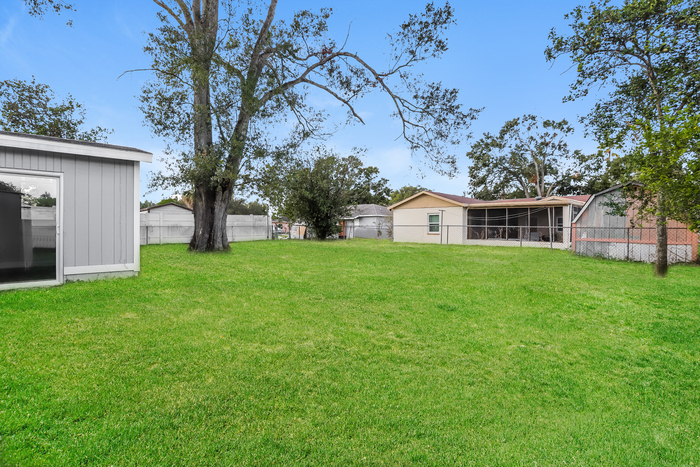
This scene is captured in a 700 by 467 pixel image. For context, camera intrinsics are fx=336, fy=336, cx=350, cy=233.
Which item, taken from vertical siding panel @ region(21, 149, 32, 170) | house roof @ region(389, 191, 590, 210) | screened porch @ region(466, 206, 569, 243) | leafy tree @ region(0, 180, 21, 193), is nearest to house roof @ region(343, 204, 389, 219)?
house roof @ region(389, 191, 590, 210)

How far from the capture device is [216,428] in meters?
2.29

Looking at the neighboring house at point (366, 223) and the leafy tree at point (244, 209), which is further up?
the leafy tree at point (244, 209)

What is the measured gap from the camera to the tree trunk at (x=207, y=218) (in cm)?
1266

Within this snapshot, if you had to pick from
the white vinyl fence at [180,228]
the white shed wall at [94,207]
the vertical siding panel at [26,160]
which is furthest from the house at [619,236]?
the white vinyl fence at [180,228]

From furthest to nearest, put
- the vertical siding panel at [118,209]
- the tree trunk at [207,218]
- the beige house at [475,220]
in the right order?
the beige house at [475,220] < the tree trunk at [207,218] < the vertical siding panel at [118,209]

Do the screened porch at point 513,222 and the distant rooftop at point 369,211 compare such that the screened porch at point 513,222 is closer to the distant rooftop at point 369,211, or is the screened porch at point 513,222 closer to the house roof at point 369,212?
the house roof at point 369,212

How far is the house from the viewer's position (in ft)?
37.8

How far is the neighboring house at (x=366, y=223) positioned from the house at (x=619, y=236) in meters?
18.3

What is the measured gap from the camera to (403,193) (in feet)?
167

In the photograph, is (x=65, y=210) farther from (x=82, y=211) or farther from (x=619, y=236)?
(x=619, y=236)

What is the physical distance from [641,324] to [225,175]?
1124cm

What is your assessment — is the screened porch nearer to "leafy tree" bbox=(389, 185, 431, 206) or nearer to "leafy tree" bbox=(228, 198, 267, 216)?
"leafy tree" bbox=(389, 185, 431, 206)

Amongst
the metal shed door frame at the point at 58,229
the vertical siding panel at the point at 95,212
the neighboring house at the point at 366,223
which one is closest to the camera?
the metal shed door frame at the point at 58,229

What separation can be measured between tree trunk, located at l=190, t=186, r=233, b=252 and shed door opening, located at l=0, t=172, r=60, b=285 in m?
6.26
